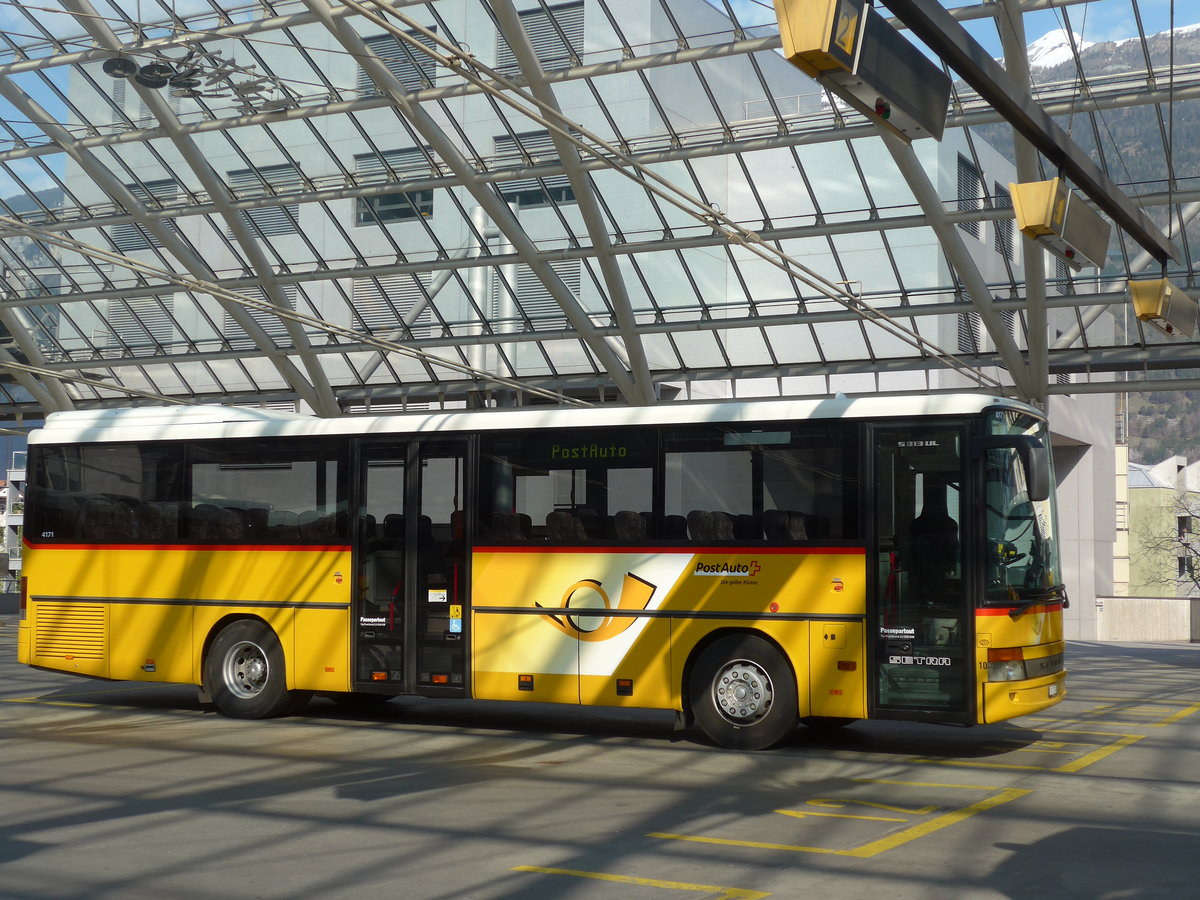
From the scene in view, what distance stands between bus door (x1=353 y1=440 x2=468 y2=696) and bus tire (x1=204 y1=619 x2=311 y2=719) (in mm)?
1028

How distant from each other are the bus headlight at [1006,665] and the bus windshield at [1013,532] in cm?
→ 38

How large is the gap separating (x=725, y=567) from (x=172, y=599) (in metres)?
5.86

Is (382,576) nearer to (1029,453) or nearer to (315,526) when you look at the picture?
(315,526)

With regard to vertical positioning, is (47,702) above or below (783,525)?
below

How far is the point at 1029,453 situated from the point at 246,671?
7696mm

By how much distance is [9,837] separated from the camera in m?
7.41

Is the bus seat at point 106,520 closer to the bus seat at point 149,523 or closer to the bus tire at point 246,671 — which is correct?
the bus seat at point 149,523

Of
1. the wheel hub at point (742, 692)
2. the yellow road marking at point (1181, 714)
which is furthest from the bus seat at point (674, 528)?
the yellow road marking at point (1181, 714)

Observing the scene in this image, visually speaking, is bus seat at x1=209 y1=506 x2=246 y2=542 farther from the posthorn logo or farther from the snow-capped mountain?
the snow-capped mountain

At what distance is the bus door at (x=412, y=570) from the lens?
12492mm

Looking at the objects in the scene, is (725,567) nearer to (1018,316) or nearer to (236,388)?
(1018,316)

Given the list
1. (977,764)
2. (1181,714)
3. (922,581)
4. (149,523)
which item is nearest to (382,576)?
(149,523)

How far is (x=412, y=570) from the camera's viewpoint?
12695 millimetres

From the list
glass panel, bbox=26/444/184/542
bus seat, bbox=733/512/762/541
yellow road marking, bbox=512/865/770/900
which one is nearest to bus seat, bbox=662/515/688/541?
bus seat, bbox=733/512/762/541
